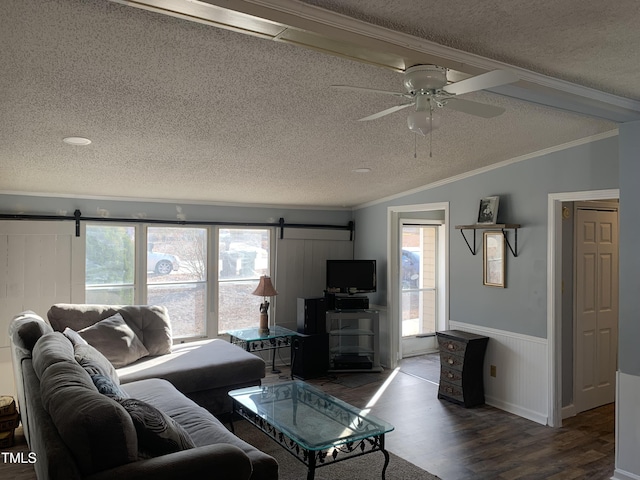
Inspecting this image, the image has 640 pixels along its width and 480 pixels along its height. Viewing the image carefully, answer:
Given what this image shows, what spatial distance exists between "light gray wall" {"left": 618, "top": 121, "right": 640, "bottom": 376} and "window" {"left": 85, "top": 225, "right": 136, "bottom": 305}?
4.52m

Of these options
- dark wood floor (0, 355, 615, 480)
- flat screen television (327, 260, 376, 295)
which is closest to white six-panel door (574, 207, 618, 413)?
dark wood floor (0, 355, 615, 480)

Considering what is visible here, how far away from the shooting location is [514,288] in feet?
15.2

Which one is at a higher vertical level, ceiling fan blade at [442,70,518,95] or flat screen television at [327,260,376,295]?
ceiling fan blade at [442,70,518,95]

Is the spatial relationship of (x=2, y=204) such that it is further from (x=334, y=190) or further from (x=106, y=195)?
(x=334, y=190)

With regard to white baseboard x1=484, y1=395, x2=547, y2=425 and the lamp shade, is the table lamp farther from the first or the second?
white baseboard x1=484, y1=395, x2=547, y2=425

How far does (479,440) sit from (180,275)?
139 inches

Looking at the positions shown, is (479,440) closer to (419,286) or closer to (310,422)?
(310,422)

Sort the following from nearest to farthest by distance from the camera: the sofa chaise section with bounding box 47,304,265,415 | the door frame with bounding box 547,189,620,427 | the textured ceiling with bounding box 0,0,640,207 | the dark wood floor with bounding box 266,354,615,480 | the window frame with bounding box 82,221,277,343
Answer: the textured ceiling with bounding box 0,0,640,207 → the dark wood floor with bounding box 266,354,615,480 → the sofa chaise section with bounding box 47,304,265,415 → the door frame with bounding box 547,189,620,427 → the window frame with bounding box 82,221,277,343

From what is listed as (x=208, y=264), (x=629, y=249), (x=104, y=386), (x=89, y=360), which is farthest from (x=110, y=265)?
(x=629, y=249)

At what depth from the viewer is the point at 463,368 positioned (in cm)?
471

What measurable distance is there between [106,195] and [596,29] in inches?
178

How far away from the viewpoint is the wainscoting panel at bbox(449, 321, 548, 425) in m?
4.40

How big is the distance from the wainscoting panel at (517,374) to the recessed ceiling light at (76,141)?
391 centimetres

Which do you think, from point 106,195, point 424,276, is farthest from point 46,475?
point 424,276
